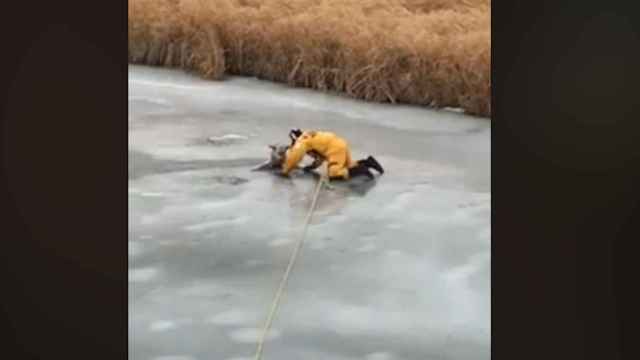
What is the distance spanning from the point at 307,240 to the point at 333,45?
3.13 m

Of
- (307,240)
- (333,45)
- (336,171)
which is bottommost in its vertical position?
(307,240)

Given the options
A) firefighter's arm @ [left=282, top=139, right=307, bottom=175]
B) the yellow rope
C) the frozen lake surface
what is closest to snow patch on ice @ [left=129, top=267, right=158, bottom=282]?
the frozen lake surface

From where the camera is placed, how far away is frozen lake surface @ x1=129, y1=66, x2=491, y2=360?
2.80 metres

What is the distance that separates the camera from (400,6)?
779 cm

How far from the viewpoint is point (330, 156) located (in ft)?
14.8

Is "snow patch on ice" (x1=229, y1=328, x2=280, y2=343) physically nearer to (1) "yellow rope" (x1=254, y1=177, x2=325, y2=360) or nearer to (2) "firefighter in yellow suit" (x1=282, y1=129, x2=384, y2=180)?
(1) "yellow rope" (x1=254, y1=177, x2=325, y2=360)

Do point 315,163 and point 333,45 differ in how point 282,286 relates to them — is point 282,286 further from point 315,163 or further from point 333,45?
point 333,45

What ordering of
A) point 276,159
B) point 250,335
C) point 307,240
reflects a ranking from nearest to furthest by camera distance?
point 250,335 < point 307,240 < point 276,159

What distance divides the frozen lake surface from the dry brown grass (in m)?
0.31

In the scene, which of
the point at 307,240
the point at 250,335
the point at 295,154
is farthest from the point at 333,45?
the point at 250,335

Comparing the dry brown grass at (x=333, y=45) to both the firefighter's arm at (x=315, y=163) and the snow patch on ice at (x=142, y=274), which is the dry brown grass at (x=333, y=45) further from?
the snow patch on ice at (x=142, y=274)
